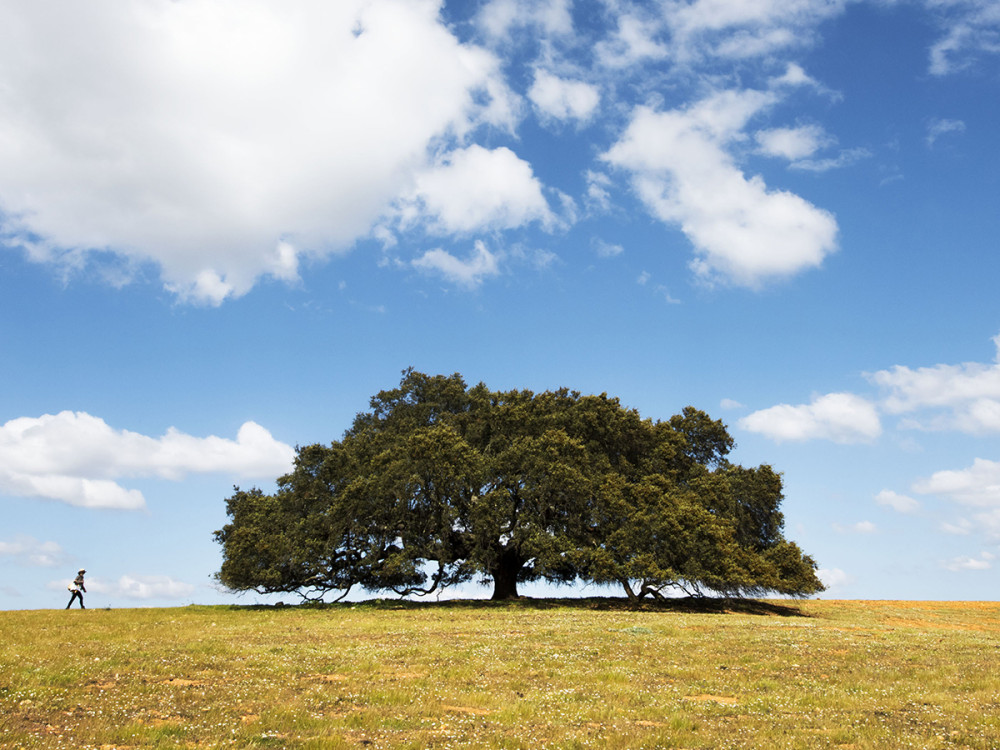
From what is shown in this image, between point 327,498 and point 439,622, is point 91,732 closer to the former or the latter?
point 439,622

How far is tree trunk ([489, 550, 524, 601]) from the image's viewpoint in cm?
4811

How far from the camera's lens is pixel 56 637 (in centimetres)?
2362

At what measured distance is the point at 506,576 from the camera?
48.5 m

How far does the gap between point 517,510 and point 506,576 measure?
5.79 metres

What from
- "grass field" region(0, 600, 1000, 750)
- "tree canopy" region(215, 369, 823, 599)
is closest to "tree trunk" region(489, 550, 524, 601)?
"tree canopy" region(215, 369, 823, 599)

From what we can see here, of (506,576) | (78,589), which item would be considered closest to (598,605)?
(506,576)

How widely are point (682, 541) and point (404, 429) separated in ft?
72.8

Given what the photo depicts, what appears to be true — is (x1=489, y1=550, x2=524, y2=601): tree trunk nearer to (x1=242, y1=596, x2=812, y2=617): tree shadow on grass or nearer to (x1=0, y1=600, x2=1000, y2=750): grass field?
(x1=242, y1=596, x2=812, y2=617): tree shadow on grass

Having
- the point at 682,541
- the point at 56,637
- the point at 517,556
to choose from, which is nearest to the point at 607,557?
the point at 682,541

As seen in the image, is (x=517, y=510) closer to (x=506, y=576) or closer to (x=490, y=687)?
(x=506, y=576)

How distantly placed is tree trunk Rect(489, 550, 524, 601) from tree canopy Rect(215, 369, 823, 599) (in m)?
0.10

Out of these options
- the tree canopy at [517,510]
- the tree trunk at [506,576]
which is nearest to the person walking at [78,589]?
the tree canopy at [517,510]

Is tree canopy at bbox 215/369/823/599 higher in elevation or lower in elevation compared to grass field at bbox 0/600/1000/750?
higher

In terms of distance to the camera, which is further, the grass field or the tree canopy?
the tree canopy
